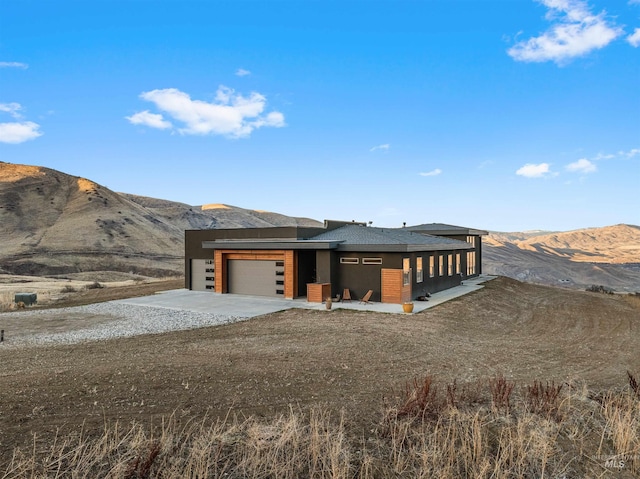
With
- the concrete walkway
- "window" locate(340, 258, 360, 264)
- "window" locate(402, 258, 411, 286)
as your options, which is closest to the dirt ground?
the concrete walkway

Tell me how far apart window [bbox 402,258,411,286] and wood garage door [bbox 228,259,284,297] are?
6.10 m

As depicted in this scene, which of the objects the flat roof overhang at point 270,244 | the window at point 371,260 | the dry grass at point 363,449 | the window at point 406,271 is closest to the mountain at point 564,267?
the window at point 406,271

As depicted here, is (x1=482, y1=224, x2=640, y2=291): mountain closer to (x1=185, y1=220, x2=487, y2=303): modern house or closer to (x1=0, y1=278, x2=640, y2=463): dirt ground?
(x1=185, y1=220, x2=487, y2=303): modern house

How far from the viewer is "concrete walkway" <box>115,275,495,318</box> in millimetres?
15797

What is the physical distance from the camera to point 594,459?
15.5 feet

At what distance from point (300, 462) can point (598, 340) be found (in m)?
11.5

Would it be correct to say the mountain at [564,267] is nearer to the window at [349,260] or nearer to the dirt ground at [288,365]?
the window at [349,260]

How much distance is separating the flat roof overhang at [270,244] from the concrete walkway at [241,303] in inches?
101

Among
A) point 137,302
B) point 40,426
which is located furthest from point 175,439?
point 137,302

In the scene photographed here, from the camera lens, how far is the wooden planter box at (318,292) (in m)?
17.5

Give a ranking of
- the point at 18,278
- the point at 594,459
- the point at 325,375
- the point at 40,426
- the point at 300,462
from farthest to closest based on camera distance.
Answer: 1. the point at 18,278
2. the point at 325,375
3. the point at 40,426
4. the point at 594,459
5. the point at 300,462

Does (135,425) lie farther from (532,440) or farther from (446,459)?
(532,440)

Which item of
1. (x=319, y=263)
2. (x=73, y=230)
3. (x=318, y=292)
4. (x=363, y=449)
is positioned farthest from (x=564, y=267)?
(x=73, y=230)

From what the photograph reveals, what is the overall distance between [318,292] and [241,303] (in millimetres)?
3667
